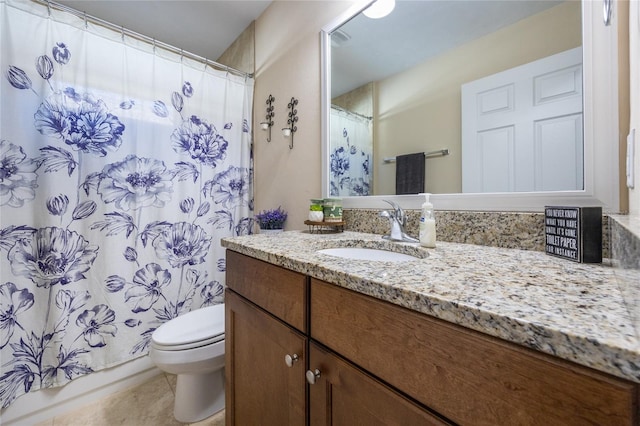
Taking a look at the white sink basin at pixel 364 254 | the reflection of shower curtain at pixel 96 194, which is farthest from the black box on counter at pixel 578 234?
the reflection of shower curtain at pixel 96 194

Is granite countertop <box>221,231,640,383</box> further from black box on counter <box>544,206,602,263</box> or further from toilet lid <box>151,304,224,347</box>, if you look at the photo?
toilet lid <box>151,304,224,347</box>

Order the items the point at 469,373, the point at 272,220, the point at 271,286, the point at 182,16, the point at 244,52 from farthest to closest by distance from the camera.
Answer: the point at 244,52 → the point at 182,16 → the point at 272,220 → the point at 271,286 → the point at 469,373

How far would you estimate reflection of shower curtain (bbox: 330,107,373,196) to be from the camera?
1262 millimetres

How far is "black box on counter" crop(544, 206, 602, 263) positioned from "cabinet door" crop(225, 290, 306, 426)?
2.16 feet

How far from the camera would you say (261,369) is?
2.54ft

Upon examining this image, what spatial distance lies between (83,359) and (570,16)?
232cm

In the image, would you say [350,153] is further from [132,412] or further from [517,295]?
[132,412]

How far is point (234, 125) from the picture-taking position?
181cm

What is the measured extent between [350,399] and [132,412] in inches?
54.1

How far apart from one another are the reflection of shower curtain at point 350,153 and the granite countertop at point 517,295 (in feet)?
2.08

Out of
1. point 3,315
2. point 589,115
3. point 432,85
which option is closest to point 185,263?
point 3,315

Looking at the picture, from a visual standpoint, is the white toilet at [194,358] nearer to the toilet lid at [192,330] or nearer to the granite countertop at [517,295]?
the toilet lid at [192,330]

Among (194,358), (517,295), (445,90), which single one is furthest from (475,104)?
(194,358)

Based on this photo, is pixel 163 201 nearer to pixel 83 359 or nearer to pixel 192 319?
pixel 192 319
